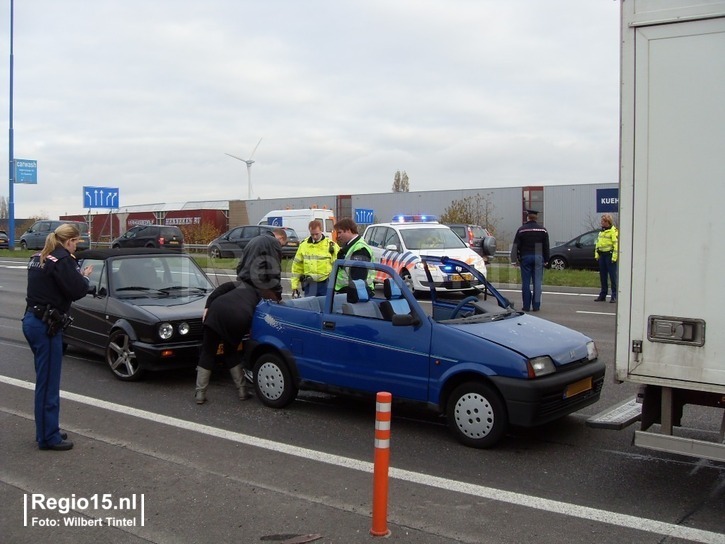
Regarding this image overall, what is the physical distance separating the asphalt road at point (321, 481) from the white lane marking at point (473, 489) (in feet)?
0.04

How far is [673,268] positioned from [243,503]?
122 inches

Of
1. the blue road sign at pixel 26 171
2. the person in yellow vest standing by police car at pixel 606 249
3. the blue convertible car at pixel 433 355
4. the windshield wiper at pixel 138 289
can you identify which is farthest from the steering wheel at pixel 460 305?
the blue road sign at pixel 26 171

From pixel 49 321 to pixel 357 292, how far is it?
2.65 meters

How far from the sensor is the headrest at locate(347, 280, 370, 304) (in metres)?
6.41

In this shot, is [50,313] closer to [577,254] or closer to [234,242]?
[577,254]

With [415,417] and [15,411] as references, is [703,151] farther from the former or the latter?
[15,411]

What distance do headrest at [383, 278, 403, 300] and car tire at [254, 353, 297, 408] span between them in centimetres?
127

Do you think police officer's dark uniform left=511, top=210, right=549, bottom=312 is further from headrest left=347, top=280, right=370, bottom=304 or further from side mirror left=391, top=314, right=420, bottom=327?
side mirror left=391, top=314, right=420, bottom=327

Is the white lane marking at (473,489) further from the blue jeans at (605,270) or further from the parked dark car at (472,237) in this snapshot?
the parked dark car at (472,237)

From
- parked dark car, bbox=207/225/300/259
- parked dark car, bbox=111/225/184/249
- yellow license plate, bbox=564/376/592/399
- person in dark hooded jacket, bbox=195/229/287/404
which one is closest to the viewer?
yellow license plate, bbox=564/376/592/399

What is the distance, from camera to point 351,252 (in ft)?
25.9

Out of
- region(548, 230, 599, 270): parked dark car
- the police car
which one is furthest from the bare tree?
the police car

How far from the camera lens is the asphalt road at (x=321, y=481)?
4.11 metres

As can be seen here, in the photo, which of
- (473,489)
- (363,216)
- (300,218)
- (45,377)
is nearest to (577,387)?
(473,489)
